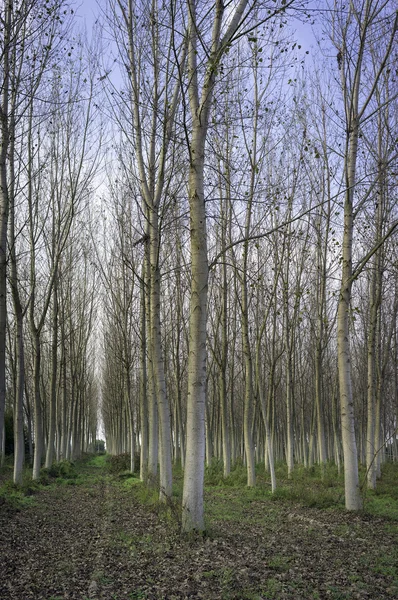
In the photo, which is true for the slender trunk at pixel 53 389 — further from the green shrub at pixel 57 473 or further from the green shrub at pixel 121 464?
the green shrub at pixel 121 464

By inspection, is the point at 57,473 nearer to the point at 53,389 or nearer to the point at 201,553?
the point at 53,389

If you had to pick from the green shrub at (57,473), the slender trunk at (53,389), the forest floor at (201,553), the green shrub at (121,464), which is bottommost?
the green shrub at (121,464)

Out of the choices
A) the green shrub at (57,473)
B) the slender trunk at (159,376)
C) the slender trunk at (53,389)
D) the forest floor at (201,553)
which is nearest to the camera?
the forest floor at (201,553)

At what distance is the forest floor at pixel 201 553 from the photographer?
481 cm

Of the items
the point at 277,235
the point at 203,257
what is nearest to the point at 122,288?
the point at 277,235

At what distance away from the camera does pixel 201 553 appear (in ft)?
19.9

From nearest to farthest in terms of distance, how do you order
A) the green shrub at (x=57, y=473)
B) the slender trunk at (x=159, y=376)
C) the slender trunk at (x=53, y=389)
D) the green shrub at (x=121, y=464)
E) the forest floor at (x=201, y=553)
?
the forest floor at (x=201, y=553)
the slender trunk at (x=159, y=376)
the green shrub at (x=57, y=473)
the slender trunk at (x=53, y=389)
the green shrub at (x=121, y=464)

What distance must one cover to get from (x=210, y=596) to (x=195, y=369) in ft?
9.60

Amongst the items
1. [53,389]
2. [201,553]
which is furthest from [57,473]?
[201,553]

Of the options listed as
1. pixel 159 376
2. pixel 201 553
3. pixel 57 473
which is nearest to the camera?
pixel 201 553

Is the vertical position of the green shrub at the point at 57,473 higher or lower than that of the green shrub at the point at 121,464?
higher

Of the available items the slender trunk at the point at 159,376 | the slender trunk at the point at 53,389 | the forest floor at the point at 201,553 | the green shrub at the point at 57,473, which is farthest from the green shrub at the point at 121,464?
the slender trunk at the point at 159,376

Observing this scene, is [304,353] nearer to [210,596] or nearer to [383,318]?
[383,318]

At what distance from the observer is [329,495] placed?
10672 millimetres
